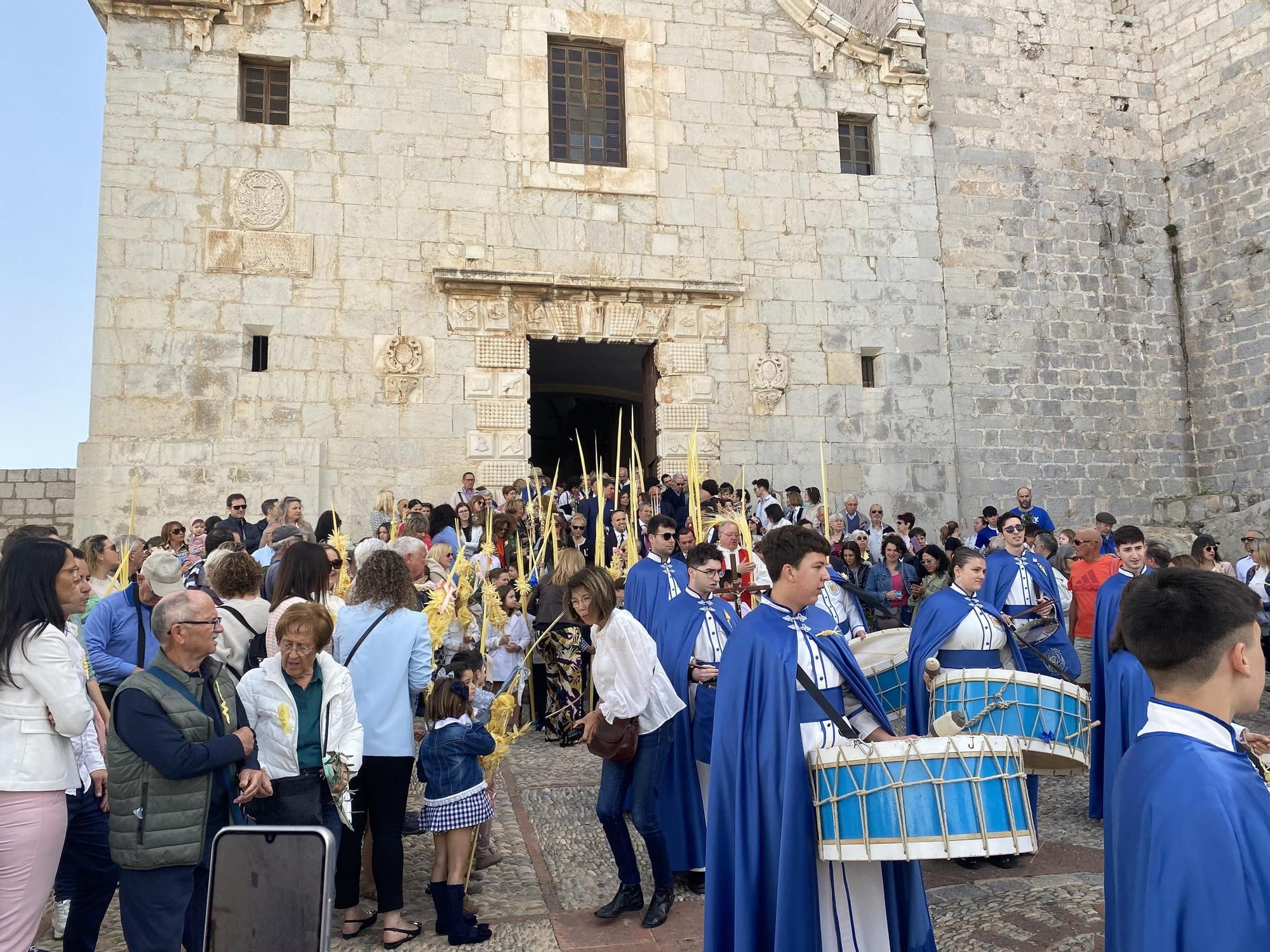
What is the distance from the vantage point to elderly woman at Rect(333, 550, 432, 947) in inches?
174

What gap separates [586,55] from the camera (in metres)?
13.8

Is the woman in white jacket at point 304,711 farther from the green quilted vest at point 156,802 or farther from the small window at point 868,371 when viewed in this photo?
the small window at point 868,371

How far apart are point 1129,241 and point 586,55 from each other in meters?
8.71

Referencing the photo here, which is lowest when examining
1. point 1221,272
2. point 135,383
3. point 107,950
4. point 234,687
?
point 107,950

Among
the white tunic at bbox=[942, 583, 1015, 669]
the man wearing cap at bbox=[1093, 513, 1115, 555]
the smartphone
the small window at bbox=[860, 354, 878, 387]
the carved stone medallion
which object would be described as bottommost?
the smartphone

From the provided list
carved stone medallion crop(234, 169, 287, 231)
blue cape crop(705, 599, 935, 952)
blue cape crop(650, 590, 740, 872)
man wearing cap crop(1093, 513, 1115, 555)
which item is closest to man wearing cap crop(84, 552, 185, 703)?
blue cape crop(650, 590, 740, 872)

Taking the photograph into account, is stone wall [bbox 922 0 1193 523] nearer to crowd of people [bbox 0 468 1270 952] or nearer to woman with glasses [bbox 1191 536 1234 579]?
woman with glasses [bbox 1191 536 1234 579]

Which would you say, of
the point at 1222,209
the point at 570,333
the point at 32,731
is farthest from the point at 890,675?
the point at 1222,209

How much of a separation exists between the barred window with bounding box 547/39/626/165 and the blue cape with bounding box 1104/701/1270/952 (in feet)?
41.1

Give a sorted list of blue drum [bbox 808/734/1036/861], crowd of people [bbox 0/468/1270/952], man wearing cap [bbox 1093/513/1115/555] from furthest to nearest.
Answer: man wearing cap [bbox 1093/513/1115/555] → blue drum [bbox 808/734/1036/861] → crowd of people [bbox 0/468/1270/952]

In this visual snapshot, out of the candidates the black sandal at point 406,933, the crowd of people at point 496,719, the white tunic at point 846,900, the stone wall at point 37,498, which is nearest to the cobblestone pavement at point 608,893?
the black sandal at point 406,933

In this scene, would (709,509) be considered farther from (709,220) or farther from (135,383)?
(135,383)

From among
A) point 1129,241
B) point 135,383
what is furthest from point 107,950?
point 1129,241

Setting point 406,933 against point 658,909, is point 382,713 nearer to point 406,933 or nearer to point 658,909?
point 406,933
